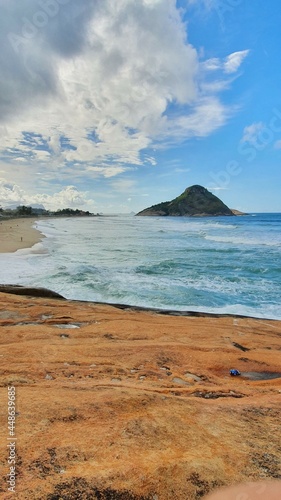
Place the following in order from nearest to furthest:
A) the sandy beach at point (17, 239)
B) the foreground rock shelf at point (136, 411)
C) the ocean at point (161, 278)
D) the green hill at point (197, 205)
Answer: the foreground rock shelf at point (136, 411) < the ocean at point (161, 278) < the sandy beach at point (17, 239) < the green hill at point (197, 205)

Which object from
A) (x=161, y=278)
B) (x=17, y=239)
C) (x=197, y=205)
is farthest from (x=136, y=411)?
(x=197, y=205)

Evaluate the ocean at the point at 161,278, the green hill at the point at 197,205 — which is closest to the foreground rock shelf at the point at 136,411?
the ocean at the point at 161,278

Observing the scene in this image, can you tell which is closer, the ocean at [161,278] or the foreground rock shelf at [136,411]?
the foreground rock shelf at [136,411]

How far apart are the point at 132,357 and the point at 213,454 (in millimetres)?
3067

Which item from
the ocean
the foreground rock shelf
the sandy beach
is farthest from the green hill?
the foreground rock shelf

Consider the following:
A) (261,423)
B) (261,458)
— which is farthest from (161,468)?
(261,423)

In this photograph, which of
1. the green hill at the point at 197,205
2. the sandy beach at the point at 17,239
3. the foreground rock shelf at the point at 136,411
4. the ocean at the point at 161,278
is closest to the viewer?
the foreground rock shelf at the point at 136,411

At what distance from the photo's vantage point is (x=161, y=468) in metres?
2.88

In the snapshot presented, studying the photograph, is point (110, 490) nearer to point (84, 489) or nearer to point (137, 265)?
point (84, 489)

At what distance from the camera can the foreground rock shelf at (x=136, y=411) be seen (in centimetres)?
274

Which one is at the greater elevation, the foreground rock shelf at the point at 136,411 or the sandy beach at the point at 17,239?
the sandy beach at the point at 17,239

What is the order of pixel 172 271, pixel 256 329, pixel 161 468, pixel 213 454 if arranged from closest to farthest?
1. pixel 161 468
2. pixel 213 454
3. pixel 256 329
4. pixel 172 271

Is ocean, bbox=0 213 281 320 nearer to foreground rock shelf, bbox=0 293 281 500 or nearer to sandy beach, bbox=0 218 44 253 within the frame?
sandy beach, bbox=0 218 44 253

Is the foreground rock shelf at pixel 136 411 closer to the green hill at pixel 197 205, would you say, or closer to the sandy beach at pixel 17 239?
the sandy beach at pixel 17 239
